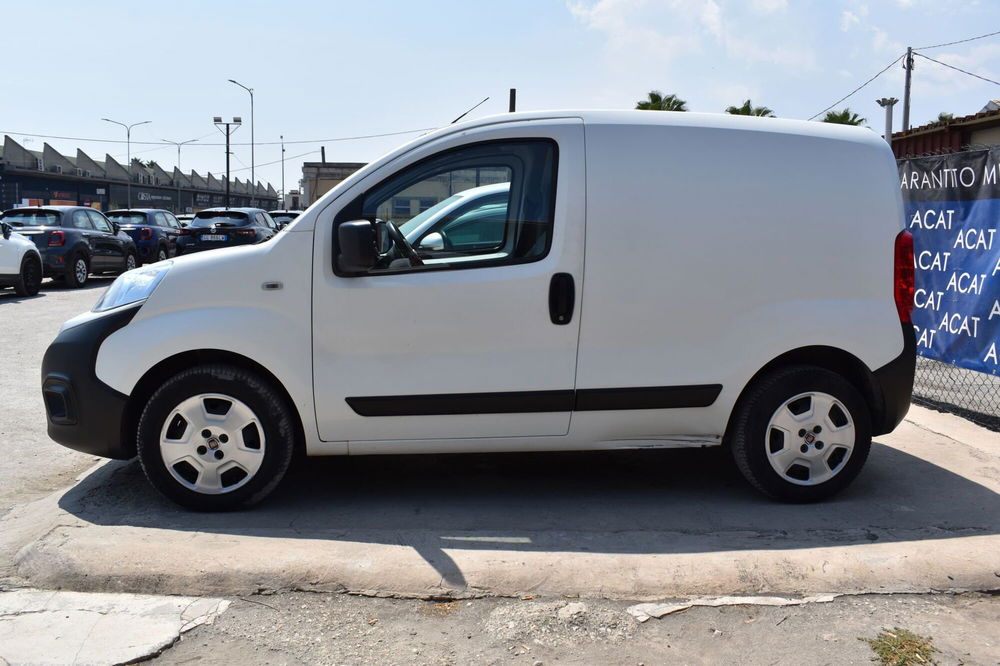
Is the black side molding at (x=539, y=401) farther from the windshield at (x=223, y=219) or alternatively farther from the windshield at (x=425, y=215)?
the windshield at (x=223, y=219)

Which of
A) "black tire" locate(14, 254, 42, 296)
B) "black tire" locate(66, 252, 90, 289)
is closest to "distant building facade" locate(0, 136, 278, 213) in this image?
"black tire" locate(66, 252, 90, 289)

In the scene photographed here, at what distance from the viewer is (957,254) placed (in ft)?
22.0

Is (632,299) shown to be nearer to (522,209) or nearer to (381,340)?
(522,209)

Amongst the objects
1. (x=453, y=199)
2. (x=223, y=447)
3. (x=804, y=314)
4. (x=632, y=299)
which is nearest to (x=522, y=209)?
(x=453, y=199)

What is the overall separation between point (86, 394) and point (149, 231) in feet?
63.0

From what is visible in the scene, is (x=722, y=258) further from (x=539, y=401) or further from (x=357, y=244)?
(x=357, y=244)

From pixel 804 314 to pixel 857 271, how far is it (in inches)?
14.1

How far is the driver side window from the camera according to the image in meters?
4.27

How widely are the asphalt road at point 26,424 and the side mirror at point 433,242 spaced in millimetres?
2442

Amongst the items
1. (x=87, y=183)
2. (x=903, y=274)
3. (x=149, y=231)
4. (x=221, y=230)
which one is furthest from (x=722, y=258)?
(x=87, y=183)

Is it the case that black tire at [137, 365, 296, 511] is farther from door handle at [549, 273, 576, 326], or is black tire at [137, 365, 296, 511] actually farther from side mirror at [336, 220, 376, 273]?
door handle at [549, 273, 576, 326]

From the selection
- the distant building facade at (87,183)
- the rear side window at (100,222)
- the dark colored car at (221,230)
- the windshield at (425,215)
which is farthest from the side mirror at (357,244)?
the distant building facade at (87,183)

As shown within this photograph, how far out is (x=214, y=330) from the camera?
416 cm

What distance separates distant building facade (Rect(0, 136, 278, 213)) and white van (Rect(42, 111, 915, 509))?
44.1 metres
